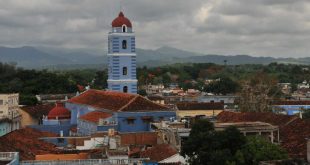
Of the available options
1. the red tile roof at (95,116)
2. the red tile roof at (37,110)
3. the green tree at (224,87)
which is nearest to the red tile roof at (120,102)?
the red tile roof at (95,116)

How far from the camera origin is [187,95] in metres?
78.9

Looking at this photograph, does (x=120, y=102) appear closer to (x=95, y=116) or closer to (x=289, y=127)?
(x=95, y=116)

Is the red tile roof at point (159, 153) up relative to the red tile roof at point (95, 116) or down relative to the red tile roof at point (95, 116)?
down

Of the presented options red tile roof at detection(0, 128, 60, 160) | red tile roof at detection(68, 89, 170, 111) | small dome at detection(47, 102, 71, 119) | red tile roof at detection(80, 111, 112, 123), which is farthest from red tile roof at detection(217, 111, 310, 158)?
small dome at detection(47, 102, 71, 119)

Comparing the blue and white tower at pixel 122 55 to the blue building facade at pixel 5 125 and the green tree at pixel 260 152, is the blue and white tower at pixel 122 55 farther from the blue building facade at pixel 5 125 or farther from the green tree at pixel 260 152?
the green tree at pixel 260 152

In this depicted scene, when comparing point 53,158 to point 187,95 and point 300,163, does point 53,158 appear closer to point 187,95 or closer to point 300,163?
point 300,163

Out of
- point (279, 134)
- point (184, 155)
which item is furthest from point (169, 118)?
point (184, 155)

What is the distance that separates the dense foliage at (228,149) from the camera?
24106 mm

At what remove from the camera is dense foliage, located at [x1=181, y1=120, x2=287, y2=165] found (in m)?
24.1

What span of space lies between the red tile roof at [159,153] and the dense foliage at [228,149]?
5.68 feet

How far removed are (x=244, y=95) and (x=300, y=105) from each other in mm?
12316

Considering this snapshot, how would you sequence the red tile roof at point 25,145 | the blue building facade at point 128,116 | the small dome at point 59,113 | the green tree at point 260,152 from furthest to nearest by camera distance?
the small dome at point 59,113
the blue building facade at point 128,116
the red tile roof at point 25,145
the green tree at point 260,152

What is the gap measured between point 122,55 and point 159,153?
20.2m

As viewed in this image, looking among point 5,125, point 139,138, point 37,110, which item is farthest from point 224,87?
point 139,138
